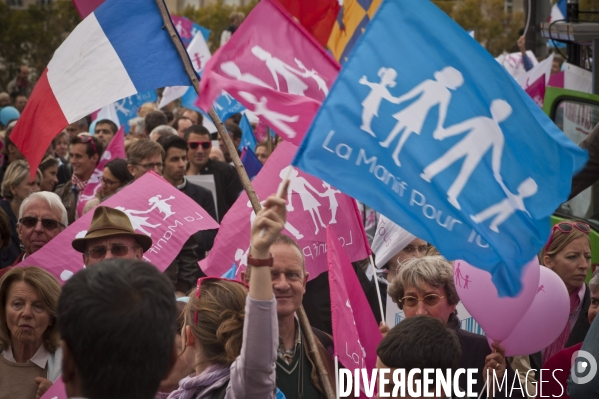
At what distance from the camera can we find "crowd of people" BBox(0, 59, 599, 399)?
243cm

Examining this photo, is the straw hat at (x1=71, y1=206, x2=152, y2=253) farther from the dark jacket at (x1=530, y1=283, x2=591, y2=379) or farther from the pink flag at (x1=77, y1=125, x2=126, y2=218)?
the pink flag at (x1=77, y1=125, x2=126, y2=218)

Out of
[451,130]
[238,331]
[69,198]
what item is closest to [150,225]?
[238,331]

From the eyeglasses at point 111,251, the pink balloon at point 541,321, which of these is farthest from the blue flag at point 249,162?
the pink balloon at point 541,321

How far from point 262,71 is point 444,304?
148 cm

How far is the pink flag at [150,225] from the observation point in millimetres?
→ 5496

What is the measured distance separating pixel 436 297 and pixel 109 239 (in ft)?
5.97

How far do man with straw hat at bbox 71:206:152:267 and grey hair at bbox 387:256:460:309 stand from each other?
1450 mm

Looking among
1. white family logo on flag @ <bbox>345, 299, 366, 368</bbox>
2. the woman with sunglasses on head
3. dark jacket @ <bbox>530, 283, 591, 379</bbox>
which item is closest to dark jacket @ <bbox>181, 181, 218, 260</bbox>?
dark jacket @ <bbox>530, 283, 591, 379</bbox>

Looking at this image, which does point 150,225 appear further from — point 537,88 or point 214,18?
point 214,18

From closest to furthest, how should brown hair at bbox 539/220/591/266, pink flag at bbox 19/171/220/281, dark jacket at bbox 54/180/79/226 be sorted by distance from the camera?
pink flag at bbox 19/171/220/281, brown hair at bbox 539/220/591/266, dark jacket at bbox 54/180/79/226

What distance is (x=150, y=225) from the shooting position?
5684mm

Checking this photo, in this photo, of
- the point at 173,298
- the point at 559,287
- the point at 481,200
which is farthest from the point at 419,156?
the point at 559,287

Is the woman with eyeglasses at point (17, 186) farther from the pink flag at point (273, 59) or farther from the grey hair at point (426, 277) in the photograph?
the grey hair at point (426, 277)

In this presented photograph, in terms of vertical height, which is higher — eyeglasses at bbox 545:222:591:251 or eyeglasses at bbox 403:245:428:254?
eyeglasses at bbox 545:222:591:251
